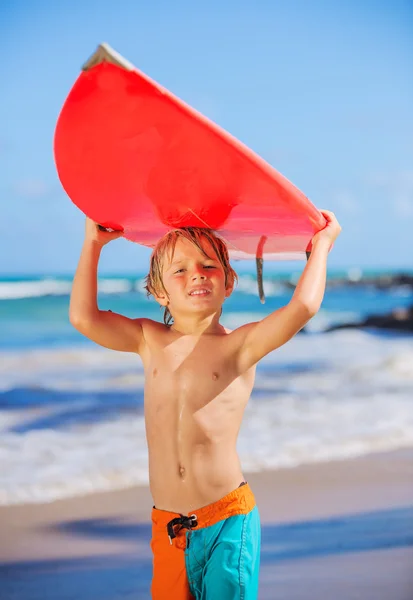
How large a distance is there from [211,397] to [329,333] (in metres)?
7.88

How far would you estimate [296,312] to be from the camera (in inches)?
60.0

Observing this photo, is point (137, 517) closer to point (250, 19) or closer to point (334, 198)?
point (250, 19)

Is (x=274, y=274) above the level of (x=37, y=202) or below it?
above

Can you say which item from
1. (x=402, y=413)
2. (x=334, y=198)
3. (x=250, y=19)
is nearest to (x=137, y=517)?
(x=402, y=413)

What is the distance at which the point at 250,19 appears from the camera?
20.3ft

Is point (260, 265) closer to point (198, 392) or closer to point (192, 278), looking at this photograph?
point (192, 278)

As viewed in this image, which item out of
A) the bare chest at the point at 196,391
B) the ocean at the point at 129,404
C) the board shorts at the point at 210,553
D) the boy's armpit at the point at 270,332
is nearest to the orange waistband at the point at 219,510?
the board shorts at the point at 210,553

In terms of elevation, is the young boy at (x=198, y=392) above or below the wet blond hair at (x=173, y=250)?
below

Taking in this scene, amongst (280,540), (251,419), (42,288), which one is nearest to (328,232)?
(280,540)

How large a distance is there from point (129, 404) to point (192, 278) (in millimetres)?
3846

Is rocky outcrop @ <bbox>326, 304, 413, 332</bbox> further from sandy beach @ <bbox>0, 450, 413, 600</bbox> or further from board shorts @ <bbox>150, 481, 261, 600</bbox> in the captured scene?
board shorts @ <bbox>150, 481, 261, 600</bbox>

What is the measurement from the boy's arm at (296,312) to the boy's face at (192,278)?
0.34 ft

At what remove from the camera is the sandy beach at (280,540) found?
2.46 meters

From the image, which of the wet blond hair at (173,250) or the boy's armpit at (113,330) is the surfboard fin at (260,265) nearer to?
the wet blond hair at (173,250)
